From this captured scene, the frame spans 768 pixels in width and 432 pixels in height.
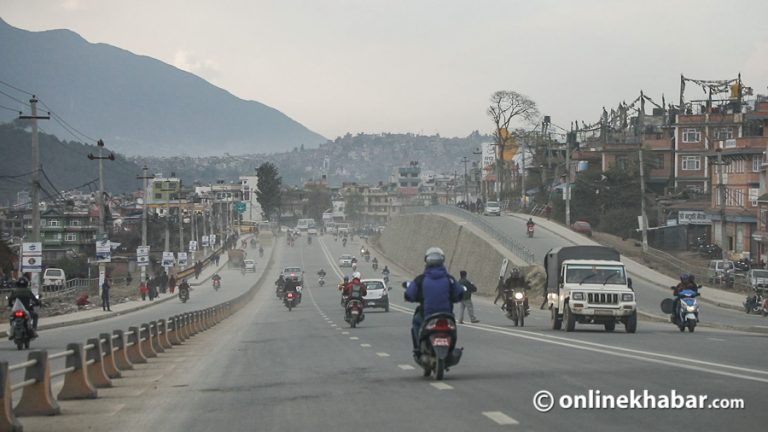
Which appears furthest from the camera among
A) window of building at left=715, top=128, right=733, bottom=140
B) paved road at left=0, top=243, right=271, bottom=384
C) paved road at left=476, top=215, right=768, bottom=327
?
window of building at left=715, top=128, right=733, bottom=140

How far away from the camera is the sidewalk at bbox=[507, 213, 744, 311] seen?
58825 mm

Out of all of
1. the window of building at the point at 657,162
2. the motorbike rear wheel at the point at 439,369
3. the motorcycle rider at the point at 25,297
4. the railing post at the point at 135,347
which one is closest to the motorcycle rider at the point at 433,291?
the motorbike rear wheel at the point at 439,369

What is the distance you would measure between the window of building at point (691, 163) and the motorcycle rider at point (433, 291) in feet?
348

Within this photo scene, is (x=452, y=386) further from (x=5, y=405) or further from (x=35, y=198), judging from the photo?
(x=35, y=198)

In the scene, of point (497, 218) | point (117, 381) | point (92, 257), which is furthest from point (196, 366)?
point (92, 257)

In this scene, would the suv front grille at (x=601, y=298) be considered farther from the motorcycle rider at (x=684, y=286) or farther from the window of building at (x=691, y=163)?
the window of building at (x=691, y=163)

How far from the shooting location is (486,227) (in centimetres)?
9662

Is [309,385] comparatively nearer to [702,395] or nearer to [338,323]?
[702,395]

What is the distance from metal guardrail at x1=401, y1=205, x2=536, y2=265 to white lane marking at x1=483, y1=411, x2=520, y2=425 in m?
63.3

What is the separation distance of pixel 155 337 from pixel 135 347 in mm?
3790

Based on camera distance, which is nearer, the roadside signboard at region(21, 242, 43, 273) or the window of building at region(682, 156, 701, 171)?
the roadside signboard at region(21, 242, 43, 273)

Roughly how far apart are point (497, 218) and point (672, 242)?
64.2 ft

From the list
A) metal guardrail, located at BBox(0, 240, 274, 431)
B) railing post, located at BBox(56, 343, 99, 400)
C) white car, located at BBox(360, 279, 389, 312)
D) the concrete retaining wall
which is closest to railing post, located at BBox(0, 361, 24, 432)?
metal guardrail, located at BBox(0, 240, 274, 431)

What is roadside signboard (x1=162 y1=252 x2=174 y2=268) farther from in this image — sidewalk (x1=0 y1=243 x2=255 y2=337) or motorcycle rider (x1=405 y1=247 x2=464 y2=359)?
motorcycle rider (x1=405 y1=247 x2=464 y2=359)
